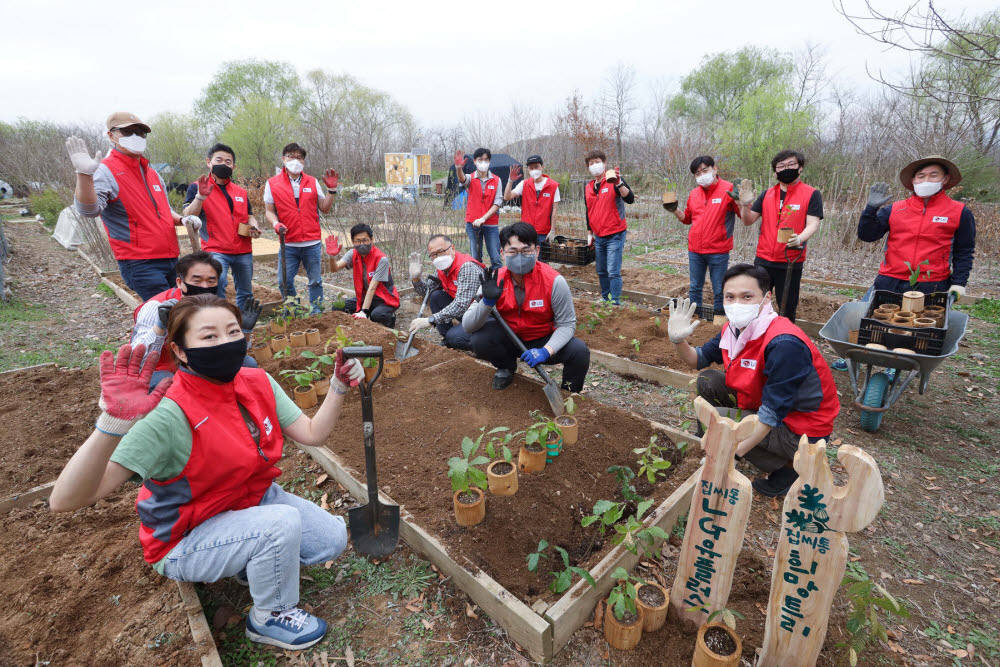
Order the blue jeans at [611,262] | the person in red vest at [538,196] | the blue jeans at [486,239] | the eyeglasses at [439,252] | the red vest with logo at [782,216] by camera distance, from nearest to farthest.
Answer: the red vest with logo at [782,216] → the eyeglasses at [439,252] → the blue jeans at [611,262] → the person in red vest at [538,196] → the blue jeans at [486,239]

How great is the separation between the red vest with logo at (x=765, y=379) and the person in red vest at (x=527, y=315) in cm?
120

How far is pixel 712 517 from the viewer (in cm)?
181

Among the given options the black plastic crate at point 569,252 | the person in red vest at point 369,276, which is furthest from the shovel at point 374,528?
the black plastic crate at point 569,252

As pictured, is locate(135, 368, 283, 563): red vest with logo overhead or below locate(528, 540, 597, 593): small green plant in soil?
overhead

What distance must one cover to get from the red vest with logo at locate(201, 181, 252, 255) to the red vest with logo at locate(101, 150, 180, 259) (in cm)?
94

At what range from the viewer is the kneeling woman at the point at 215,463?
65.0 inches

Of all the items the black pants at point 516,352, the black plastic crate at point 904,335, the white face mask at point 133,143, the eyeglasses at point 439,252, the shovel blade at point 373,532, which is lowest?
the shovel blade at point 373,532

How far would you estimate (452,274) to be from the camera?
484cm

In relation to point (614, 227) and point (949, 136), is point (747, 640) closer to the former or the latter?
point (614, 227)

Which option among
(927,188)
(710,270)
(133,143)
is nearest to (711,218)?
(710,270)

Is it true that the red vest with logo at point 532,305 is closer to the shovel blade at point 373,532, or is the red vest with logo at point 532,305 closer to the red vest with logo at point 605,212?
the shovel blade at point 373,532

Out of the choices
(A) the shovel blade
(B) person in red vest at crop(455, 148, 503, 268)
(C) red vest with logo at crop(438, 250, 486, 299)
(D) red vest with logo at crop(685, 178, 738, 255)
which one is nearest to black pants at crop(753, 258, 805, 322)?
(D) red vest with logo at crop(685, 178, 738, 255)

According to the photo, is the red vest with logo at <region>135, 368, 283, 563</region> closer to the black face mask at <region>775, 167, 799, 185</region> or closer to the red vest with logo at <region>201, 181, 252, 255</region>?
the red vest with logo at <region>201, 181, 252, 255</region>

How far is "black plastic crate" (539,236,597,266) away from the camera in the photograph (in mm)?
7551
